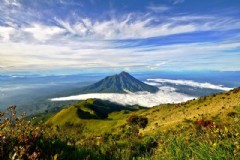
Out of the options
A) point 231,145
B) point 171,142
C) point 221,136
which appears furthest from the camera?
point 171,142

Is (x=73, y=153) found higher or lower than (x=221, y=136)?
lower

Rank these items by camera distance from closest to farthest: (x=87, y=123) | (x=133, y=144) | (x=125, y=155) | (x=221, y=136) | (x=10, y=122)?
(x=221, y=136) → (x=10, y=122) → (x=125, y=155) → (x=133, y=144) → (x=87, y=123)

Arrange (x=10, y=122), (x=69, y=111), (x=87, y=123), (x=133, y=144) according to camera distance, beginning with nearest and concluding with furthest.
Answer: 1. (x=10, y=122)
2. (x=133, y=144)
3. (x=87, y=123)
4. (x=69, y=111)

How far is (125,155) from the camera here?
866cm

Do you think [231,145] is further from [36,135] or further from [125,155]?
[36,135]

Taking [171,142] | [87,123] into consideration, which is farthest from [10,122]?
[87,123]

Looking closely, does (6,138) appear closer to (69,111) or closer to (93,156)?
(93,156)

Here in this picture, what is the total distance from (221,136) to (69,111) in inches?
7523

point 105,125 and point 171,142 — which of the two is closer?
point 171,142

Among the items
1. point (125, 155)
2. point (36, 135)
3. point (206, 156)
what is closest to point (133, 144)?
point (125, 155)

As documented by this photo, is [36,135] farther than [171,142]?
No

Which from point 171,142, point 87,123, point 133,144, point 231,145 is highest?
point 231,145

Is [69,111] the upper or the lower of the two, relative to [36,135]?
lower

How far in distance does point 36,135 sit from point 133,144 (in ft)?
14.9
